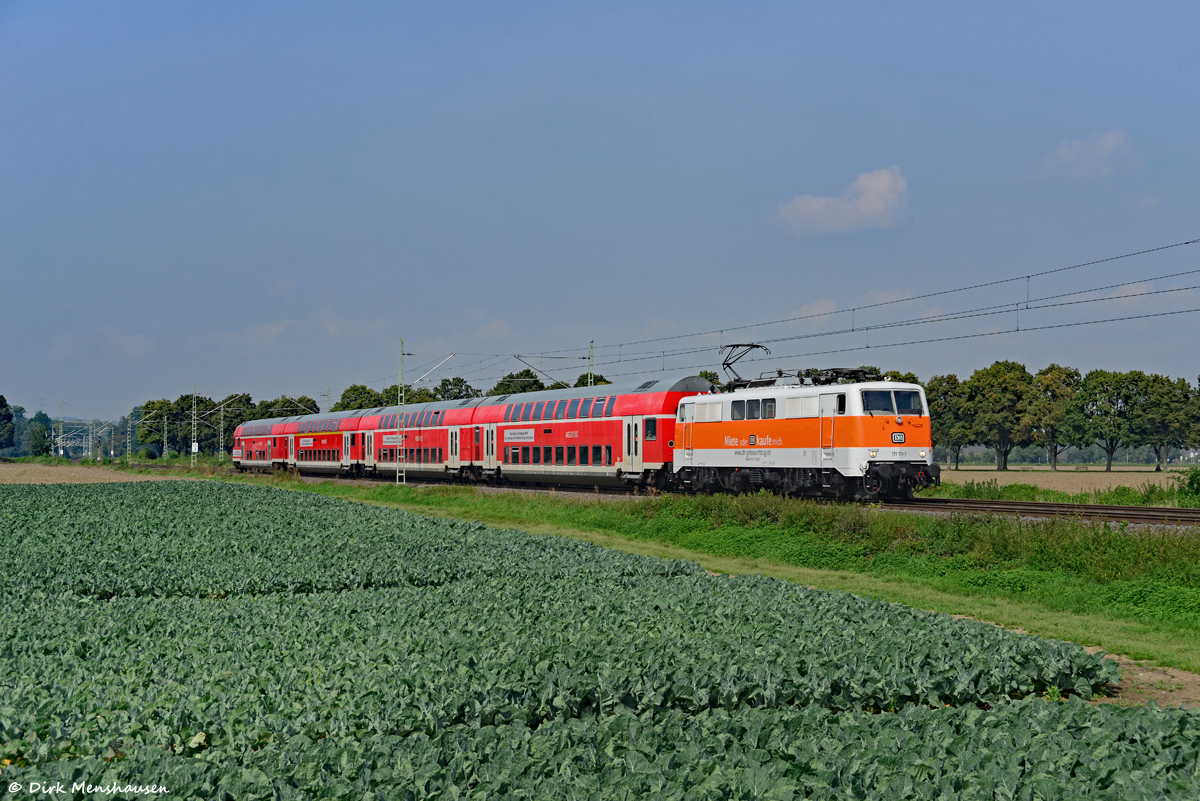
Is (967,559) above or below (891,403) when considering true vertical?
below

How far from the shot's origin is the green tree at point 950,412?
3622 inches

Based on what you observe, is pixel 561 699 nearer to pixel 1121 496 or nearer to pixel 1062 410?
pixel 1121 496

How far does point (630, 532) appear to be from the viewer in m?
28.1

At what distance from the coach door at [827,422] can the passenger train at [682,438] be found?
3 cm

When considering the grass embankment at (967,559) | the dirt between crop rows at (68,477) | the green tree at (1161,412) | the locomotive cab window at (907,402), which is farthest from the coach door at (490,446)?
the green tree at (1161,412)

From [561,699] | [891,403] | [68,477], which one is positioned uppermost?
[891,403]

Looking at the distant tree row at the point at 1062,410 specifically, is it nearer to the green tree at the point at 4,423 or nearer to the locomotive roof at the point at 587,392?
the locomotive roof at the point at 587,392

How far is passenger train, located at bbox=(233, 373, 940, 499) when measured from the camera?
2819 centimetres

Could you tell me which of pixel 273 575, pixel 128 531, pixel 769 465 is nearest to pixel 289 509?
pixel 128 531

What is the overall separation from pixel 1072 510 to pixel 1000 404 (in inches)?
2839

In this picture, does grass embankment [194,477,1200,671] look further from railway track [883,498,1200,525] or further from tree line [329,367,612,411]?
tree line [329,367,612,411]

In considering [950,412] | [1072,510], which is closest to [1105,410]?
[950,412]

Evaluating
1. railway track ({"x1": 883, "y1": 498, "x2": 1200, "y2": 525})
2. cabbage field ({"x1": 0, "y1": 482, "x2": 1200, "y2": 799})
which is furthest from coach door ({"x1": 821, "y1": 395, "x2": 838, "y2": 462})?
cabbage field ({"x1": 0, "y1": 482, "x2": 1200, "y2": 799})

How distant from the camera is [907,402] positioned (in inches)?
1126
